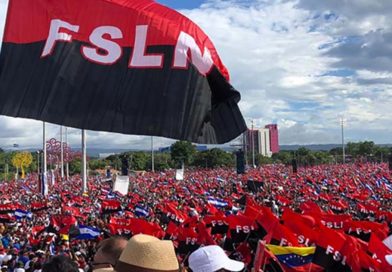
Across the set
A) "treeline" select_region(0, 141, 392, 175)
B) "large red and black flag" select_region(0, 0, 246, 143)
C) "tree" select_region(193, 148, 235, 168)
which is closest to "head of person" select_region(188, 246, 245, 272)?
"large red and black flag" select_region(0, 0, 246, 143)

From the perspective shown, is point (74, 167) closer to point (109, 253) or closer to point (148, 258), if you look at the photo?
point (109, 253)

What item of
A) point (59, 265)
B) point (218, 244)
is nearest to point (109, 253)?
point (59, 265)

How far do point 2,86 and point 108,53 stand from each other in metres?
1.06

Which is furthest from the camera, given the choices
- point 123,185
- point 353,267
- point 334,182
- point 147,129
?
point 334,182

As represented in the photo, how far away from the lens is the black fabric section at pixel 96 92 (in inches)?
207

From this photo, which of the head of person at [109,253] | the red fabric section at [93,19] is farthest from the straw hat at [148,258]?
the red fabric section at [93,19]

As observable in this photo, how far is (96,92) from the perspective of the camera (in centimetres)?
534

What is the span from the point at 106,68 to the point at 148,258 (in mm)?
3354

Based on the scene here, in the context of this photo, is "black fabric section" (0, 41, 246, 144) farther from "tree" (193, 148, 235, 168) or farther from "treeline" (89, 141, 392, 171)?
"tree" (193, 148, 235, 168)

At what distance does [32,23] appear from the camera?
546cm

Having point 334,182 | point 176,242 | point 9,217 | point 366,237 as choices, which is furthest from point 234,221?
point 334,182

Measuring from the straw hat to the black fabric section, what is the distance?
2.96 metres

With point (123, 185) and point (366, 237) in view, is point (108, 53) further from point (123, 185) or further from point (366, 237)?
point (123, 185)

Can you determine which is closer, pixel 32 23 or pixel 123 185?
pixel 32 23
